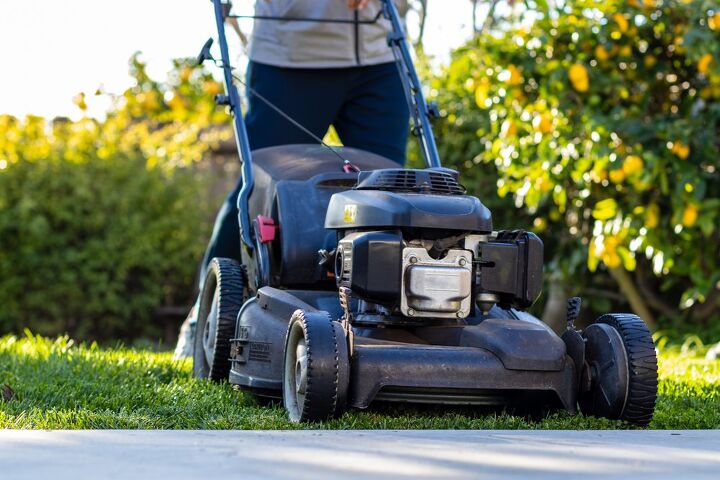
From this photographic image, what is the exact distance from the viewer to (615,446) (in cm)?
260

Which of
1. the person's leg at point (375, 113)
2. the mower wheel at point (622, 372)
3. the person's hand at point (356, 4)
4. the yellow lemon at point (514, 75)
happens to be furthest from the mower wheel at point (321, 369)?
the yellow lemon at point (514, 75)

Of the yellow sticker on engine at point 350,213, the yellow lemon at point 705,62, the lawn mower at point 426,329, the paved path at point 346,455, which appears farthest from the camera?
the yellow lemon at point 705,62

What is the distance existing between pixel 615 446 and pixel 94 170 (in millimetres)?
7008

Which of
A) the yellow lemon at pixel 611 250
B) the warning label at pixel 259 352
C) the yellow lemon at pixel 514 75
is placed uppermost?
the yellow lemon at pixel 514 75

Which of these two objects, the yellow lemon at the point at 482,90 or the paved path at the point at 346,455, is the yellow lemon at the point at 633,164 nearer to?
the yellow lemon at the point at 482,90

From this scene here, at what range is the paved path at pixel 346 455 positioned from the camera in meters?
2.16

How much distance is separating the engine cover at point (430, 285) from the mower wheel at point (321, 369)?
25cm

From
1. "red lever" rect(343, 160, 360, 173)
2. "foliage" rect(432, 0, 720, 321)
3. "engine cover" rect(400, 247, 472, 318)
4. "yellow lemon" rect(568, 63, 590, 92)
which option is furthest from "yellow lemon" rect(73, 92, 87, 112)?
"engine cover" rect(400, 247, 472, 318)

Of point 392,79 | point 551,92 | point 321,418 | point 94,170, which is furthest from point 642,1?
point 94,170

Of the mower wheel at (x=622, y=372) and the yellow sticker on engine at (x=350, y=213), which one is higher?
the yellow sticker on engine at (x=350, y=213)

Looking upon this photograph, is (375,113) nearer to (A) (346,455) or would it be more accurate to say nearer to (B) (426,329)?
(B) (426,329)

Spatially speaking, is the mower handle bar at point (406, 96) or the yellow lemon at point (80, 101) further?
the yellow lemon at point (80, 101)

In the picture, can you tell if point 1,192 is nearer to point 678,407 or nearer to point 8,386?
point 8,386

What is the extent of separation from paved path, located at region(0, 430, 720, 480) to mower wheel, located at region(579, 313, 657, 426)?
27 centimetres
